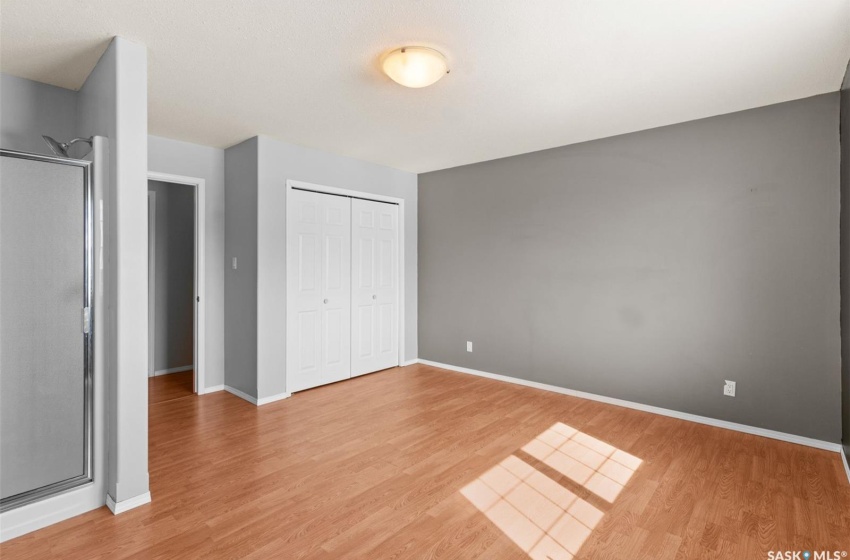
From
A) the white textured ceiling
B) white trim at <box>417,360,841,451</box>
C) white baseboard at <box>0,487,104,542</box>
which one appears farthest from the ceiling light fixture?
white trim at <box>417,360,841,451</box>

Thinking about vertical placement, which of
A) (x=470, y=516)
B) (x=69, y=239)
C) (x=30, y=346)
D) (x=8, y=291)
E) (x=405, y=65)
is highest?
(x=405, y=65)

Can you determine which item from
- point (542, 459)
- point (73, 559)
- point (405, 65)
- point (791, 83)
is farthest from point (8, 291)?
point (791, 83)

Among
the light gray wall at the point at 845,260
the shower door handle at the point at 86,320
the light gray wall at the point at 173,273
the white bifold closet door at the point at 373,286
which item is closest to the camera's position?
the shower door handle at the point at 86,320

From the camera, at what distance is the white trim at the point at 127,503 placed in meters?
2.22

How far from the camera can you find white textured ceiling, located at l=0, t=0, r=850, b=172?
2047 millimetres

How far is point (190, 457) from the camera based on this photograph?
286cm

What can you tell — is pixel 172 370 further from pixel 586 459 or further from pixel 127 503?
pixel 586 459

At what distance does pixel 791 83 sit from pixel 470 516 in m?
3.40

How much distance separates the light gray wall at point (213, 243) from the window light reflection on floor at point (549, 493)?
3.09 m

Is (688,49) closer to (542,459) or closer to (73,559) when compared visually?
(542,459)

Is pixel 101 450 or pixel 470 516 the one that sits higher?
pixel 101 450

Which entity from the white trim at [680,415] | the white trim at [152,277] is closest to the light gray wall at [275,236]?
the white trim at [152,277]

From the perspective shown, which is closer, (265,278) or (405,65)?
(405,65)

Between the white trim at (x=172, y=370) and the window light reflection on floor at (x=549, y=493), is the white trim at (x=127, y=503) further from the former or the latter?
the white trim at (x=172, y=370)
